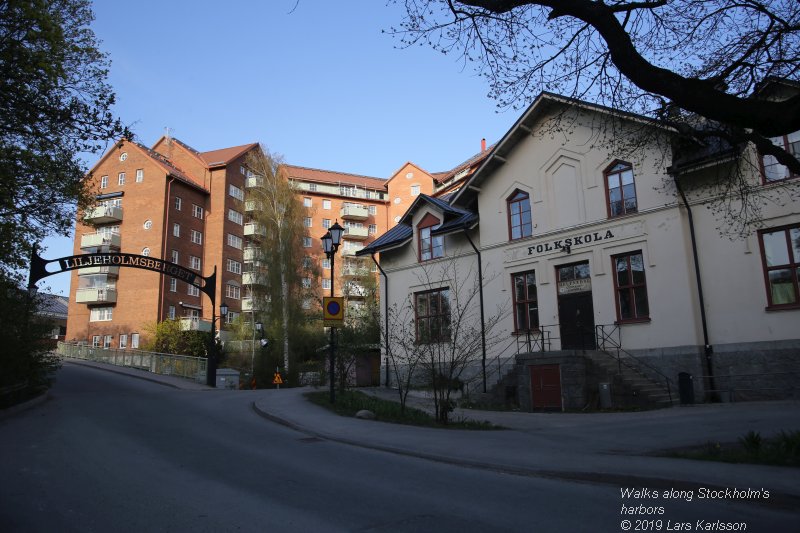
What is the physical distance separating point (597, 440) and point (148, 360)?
3457cm

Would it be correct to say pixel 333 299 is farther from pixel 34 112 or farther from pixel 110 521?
pixel 110 521

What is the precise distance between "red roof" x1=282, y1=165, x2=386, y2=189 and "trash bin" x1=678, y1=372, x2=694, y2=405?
67.8 m

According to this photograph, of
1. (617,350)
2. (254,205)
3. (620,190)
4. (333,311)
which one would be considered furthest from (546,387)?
(254,205)

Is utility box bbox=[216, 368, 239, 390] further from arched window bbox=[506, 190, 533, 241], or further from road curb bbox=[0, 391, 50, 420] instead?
arched window bbox=[506, 190, 533, 241]

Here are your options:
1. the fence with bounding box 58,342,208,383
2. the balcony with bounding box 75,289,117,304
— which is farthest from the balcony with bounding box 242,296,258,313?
the fence with bounding box 58,342,208,383

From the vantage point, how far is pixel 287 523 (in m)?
6.08

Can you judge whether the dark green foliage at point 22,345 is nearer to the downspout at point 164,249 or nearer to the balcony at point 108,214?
the downspout at point 164,249

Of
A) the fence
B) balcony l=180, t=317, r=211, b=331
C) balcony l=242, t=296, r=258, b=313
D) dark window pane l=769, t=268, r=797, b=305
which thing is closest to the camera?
dark window pane l=769, t=268, r=797, b=305

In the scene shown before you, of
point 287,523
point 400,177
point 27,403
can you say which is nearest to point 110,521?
point 287,523

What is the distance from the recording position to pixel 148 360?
3900cm

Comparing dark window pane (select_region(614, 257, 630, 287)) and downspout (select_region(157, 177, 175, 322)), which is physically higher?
downspout (select_region(157, 177, 175, 322))

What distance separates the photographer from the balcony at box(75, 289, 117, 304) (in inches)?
2195

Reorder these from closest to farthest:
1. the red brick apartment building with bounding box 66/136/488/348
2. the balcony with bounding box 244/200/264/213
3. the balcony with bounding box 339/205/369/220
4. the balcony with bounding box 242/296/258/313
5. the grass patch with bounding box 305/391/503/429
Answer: the grass patch with bounding box 305/391/503/429, the balcony with bounding box 244/200/264/213, the red brick apartment building with bounding box 66/136/488/348, the balcony with bounding box 242/296/258/313, the balcony with bounding box 339/205/369/220

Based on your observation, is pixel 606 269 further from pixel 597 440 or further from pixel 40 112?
pixel 40 112
